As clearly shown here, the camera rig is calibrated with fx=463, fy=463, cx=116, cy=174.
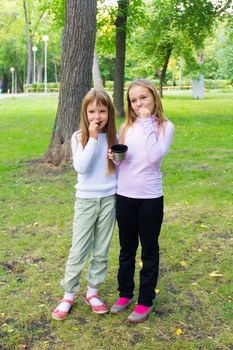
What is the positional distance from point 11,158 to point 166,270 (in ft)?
20.4

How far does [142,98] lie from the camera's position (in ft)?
10.6

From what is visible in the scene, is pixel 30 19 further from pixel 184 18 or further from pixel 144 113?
pixel 144 113

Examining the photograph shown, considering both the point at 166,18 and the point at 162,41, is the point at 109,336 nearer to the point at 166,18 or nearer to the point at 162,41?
the point at 166,18

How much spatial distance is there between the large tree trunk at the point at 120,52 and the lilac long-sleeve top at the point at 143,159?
44.9ft

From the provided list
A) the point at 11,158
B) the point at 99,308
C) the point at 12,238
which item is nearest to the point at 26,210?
the point at 12,238

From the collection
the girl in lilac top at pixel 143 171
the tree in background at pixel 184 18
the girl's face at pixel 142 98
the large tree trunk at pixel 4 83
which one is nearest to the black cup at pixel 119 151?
the girl in lilac top at pixel 143 171

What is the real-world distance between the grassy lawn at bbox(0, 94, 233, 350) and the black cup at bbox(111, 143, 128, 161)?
49.2 inches

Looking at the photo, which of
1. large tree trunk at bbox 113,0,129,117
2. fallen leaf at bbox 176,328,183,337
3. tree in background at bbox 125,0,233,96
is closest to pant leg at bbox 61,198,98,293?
fallen leaf at bbox 176,328,183,337

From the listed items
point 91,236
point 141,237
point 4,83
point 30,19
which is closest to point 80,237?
point 91,236

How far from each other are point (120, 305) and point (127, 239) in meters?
0.55

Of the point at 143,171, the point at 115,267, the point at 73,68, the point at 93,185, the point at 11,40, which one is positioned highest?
the point at 11,40

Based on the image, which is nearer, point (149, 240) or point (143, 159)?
point (143, 159)

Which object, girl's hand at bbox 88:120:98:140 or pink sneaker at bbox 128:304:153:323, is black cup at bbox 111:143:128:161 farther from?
pink sneaker at bbox 128:304:153:323

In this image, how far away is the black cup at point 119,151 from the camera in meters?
3.09
